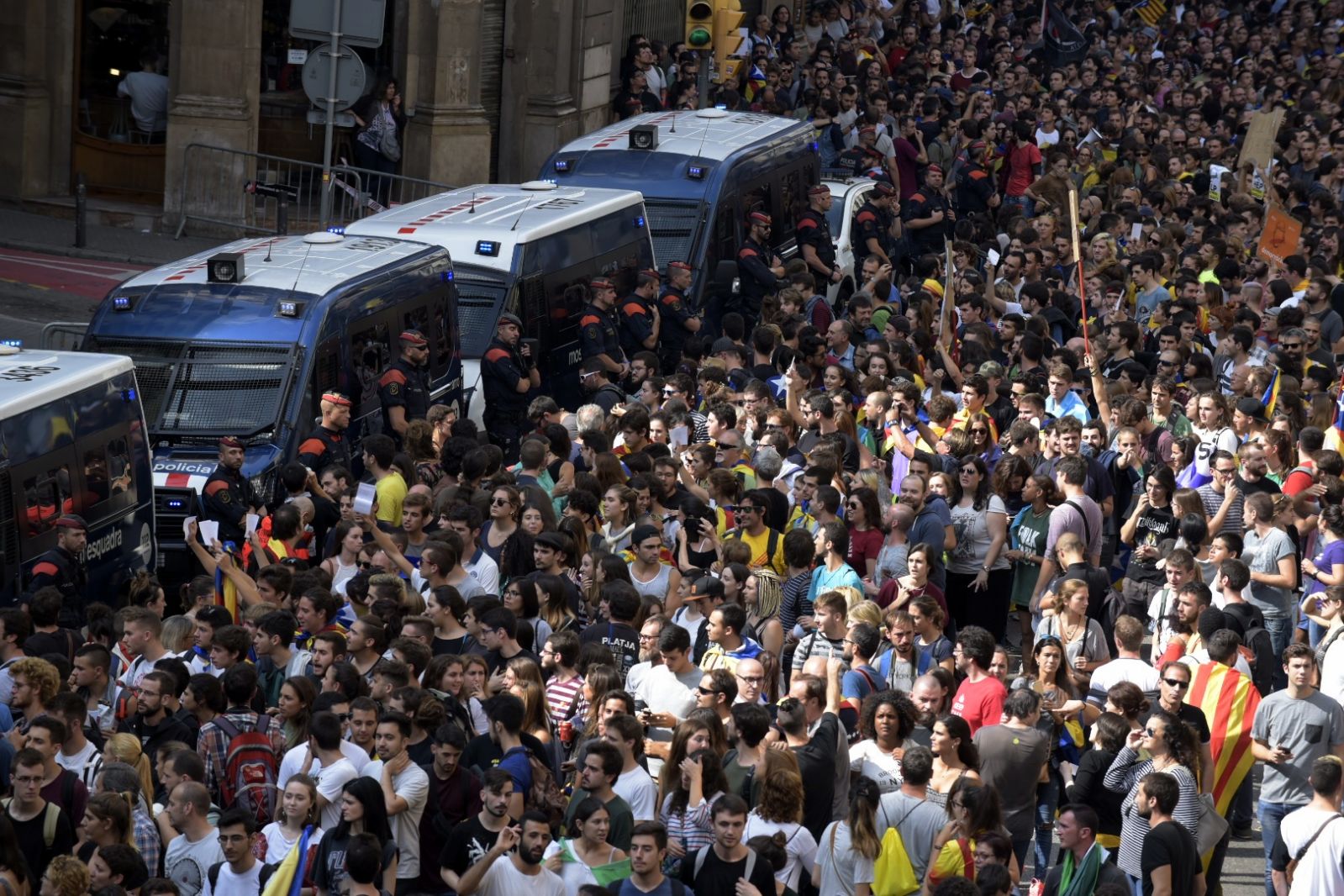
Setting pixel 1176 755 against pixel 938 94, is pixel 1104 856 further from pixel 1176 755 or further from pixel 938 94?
pixel 938 94

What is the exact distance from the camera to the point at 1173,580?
1175 centimetres

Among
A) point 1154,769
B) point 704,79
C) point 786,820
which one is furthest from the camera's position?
point 704,79

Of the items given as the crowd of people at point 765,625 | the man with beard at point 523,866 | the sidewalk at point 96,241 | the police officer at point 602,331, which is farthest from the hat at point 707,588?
the sidewalk at point 96,241

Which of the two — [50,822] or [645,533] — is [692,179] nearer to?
[645,533]

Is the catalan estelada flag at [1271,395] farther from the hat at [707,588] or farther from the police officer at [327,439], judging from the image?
the police officer at [327,439]

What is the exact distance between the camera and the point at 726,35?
1141 inches

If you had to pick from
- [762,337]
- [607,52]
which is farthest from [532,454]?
[607,52]

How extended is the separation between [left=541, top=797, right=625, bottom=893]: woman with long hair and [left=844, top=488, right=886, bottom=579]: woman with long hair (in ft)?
13.9

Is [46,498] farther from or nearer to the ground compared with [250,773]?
farther from the ground

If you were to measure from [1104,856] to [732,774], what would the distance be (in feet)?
5.19

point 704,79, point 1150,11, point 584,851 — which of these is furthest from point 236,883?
point 1150,11

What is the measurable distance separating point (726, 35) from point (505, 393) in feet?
44.6

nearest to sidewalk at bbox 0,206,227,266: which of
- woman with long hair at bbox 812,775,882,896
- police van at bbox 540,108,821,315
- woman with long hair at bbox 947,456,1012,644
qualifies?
police van at bbox 540,108,821,315

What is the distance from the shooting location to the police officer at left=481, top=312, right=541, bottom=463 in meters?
16.4
